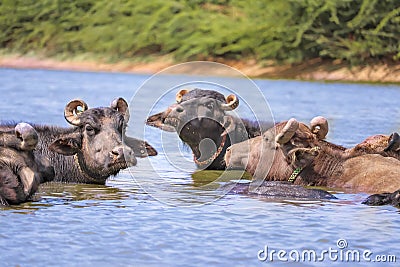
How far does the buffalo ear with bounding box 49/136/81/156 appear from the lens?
11.0 metres

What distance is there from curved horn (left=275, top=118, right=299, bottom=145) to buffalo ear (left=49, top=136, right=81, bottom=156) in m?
2.32

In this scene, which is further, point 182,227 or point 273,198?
point 273,198

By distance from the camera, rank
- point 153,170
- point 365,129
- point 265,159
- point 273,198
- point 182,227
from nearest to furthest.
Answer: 1. point 182,227
2. point 273,198
3. point 265,159
4. point 153,170
5. point 365,129

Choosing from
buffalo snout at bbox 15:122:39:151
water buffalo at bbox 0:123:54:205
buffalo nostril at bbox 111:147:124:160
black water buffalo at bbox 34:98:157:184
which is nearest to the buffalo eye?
black water buffalo at bbox 34:98:157:184

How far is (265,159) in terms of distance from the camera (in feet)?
38.7

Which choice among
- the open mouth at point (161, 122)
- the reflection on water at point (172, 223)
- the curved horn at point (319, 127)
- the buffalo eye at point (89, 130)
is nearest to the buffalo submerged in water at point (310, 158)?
the curved horn at point (319, 127)

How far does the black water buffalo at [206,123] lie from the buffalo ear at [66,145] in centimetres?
215

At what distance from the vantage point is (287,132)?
1129 centimetres

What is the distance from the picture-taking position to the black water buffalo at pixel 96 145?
10883mm

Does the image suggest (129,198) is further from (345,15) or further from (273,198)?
(345,15)

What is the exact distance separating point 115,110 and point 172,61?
97.4ft

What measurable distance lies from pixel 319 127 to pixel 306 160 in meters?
0.48

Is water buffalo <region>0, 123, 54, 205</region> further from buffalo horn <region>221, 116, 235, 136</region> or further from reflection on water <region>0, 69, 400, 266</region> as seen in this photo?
buffalo horn <region>221, 116, 235, 136</region>

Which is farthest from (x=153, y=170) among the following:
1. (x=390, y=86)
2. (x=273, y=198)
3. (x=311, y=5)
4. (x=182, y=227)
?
(x=311, y=5)
